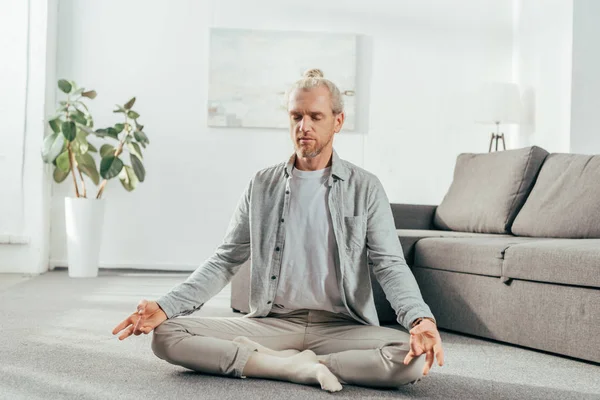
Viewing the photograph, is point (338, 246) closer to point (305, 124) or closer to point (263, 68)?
point (305, 124)

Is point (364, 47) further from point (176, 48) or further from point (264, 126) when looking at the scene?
point (176, 48)

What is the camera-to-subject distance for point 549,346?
8.77 ft

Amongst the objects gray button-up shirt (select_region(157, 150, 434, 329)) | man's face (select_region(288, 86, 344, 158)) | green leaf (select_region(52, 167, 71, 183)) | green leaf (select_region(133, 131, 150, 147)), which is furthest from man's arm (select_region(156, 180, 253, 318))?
green leaf (select_region(52, 167, 71, 183))

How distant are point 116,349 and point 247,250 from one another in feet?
2.16

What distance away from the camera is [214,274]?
7.15 feet

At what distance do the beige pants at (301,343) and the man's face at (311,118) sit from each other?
487 millimetres

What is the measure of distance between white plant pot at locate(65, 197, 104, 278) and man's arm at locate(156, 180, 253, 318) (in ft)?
10.1

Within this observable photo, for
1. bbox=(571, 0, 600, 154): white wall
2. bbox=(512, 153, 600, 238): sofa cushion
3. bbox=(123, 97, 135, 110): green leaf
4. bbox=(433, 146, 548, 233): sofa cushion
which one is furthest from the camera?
bbox=(123, 97, 135, 110): green leaf

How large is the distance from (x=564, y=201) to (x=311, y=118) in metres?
1.76

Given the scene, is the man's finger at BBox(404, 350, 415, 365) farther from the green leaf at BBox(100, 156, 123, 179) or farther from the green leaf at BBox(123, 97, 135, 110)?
the green leaf at BBox(123, 97, 135, 110)

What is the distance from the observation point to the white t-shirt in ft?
7.09

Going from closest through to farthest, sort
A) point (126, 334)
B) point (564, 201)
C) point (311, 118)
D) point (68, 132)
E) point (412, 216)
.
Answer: point (126, 334), point (311, 118), point (564, 201), point (412, 216), point (68, 132)

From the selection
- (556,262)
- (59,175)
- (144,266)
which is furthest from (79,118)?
(556,262)

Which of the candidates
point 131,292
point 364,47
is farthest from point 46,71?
point 364,47
